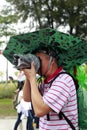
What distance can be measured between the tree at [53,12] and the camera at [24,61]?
31.3 metres

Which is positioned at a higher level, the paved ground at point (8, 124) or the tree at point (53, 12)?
the tree at point (53, 12)

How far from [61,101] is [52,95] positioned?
0.07m

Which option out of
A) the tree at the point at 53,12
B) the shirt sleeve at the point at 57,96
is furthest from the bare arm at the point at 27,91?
the tree at the point at 53,12

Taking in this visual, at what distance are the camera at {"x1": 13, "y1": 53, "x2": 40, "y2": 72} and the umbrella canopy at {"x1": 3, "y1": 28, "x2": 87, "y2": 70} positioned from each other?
0.57 ft

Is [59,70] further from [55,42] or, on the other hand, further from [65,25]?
[65,25]

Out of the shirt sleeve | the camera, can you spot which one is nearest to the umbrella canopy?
the camera

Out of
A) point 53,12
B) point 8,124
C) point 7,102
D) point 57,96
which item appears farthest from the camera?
point 53,12

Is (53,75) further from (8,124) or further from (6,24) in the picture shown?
(6,24)

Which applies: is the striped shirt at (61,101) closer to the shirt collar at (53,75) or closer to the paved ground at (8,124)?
the shirt collar at (53,75)

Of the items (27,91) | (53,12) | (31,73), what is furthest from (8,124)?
(53,12)

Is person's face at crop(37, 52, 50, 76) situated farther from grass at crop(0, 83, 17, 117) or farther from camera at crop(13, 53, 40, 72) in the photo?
grass at crop(0, 83, 17, 117)

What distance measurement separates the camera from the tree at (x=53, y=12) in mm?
34625

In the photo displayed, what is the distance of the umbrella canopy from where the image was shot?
3.29 m

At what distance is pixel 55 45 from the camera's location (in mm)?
3291
